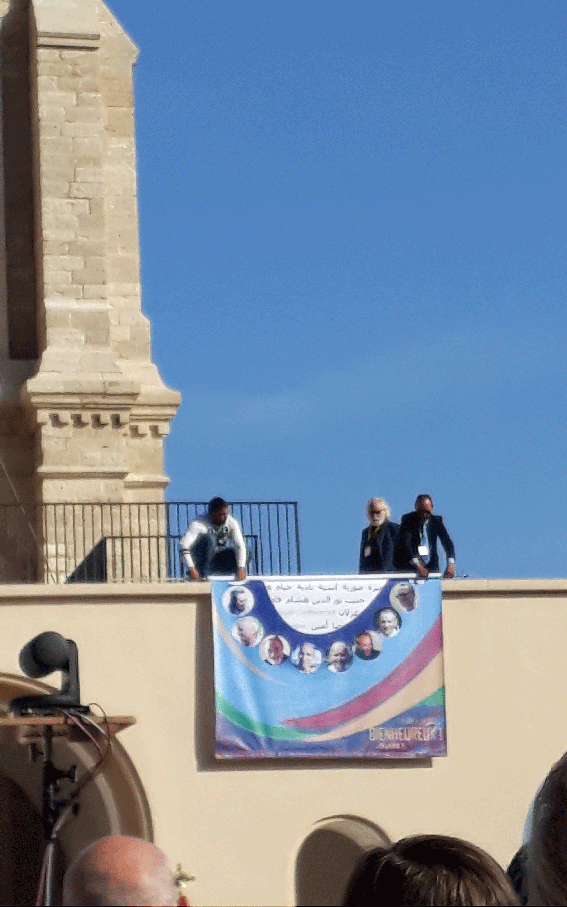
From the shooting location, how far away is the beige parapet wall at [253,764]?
1769 centimetres

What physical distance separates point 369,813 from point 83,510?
4.89 meters

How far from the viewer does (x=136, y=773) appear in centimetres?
1770

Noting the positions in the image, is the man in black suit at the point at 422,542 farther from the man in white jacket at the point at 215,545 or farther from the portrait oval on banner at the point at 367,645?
the man in white jacket at the point at 215,545

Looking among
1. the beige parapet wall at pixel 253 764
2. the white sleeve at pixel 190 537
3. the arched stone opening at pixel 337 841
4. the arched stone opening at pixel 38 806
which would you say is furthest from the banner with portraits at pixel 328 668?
the arched stone opening at pixel 38 806

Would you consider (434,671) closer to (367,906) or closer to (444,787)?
(444,787)

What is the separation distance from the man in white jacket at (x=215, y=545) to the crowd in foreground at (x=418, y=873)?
47.3 ft

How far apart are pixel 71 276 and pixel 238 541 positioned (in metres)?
5.03

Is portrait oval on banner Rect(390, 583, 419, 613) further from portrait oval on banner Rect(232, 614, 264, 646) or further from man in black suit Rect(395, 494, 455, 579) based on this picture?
portrait oval on banner Rect(232, 614, 264, 646)

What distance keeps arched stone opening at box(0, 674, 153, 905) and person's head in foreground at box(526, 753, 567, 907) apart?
11176mm

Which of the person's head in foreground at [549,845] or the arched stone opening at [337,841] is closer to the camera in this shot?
the person's head in foreground at [549,845]

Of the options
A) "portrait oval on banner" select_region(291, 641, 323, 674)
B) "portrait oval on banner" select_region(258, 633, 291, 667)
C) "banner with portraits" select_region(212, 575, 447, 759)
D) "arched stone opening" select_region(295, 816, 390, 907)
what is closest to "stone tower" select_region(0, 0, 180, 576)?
"banner with portraits" select_region(212, 575, 447, 759)

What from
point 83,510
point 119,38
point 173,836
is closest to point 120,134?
point 119,38

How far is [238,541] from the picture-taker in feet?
59.3

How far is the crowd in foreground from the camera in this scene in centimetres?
309
